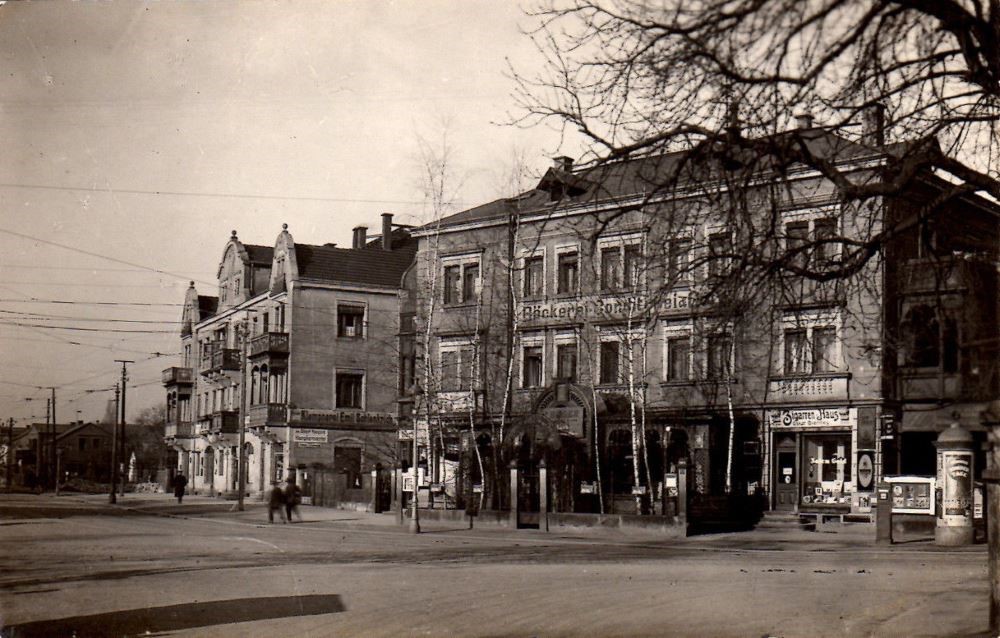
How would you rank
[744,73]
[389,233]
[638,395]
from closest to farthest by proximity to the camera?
[744,73]
[638,395]
[389,233]

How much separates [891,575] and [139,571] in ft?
41.0

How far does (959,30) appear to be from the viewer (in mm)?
11078

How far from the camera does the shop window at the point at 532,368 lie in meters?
43.2

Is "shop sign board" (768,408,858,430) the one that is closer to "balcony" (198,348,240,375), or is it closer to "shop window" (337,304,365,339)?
"shop window" (337,304,365,339)

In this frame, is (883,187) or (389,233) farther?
(389,233)

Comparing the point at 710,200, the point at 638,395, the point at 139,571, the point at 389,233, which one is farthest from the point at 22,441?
the point at 710,200

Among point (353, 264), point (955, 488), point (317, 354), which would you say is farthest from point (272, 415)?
point (955, 488)

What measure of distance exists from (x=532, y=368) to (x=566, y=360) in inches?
71.1

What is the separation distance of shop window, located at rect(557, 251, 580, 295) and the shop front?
29.0 feet

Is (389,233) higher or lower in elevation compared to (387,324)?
higher

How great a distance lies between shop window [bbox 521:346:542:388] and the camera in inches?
1699

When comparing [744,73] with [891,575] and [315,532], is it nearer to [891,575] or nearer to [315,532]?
[891,575]

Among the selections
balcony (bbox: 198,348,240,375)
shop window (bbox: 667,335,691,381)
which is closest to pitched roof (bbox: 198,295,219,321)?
balcony (bbox: 198,348,240,375)

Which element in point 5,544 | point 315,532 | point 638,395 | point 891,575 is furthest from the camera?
point 638,395
